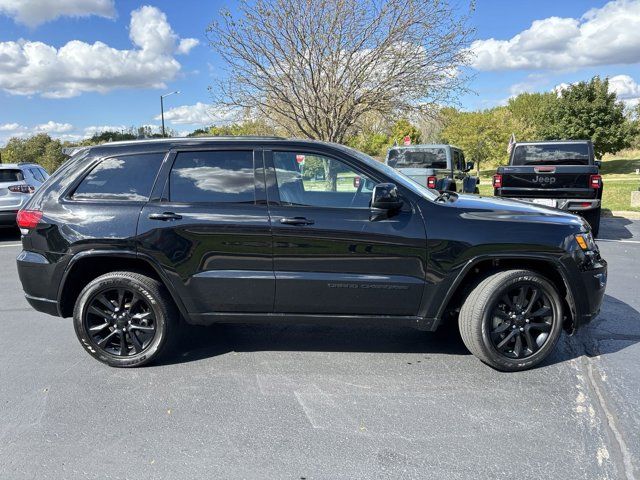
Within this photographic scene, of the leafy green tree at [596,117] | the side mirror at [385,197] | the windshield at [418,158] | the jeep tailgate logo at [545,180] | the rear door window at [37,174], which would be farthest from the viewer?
the leafy green tree at [596,117]

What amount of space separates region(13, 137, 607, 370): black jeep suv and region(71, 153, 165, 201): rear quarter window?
1cm

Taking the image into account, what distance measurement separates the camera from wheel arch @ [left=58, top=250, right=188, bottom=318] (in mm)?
3914

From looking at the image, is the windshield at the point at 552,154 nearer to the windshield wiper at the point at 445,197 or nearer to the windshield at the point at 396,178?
the windshield wiper at the point at 445,197

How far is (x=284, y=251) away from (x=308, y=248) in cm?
18

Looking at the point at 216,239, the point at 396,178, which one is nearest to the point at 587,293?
the point at 396,178

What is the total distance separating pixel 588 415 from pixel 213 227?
2.83 meters

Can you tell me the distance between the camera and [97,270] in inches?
164

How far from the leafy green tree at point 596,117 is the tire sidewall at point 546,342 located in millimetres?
42820

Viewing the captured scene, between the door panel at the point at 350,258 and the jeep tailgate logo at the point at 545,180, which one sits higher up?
the jeep tailgate logo at the point at 545,180

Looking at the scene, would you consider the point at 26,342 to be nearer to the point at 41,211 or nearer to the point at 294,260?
the point at 41,211

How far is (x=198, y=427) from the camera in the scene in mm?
3164

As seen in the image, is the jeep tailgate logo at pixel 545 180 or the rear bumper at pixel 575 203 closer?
the rear bumper at pixel 575 203

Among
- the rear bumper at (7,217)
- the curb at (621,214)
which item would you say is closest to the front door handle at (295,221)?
the rear bumper at (7,217)

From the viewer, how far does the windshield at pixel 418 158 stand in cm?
1341
